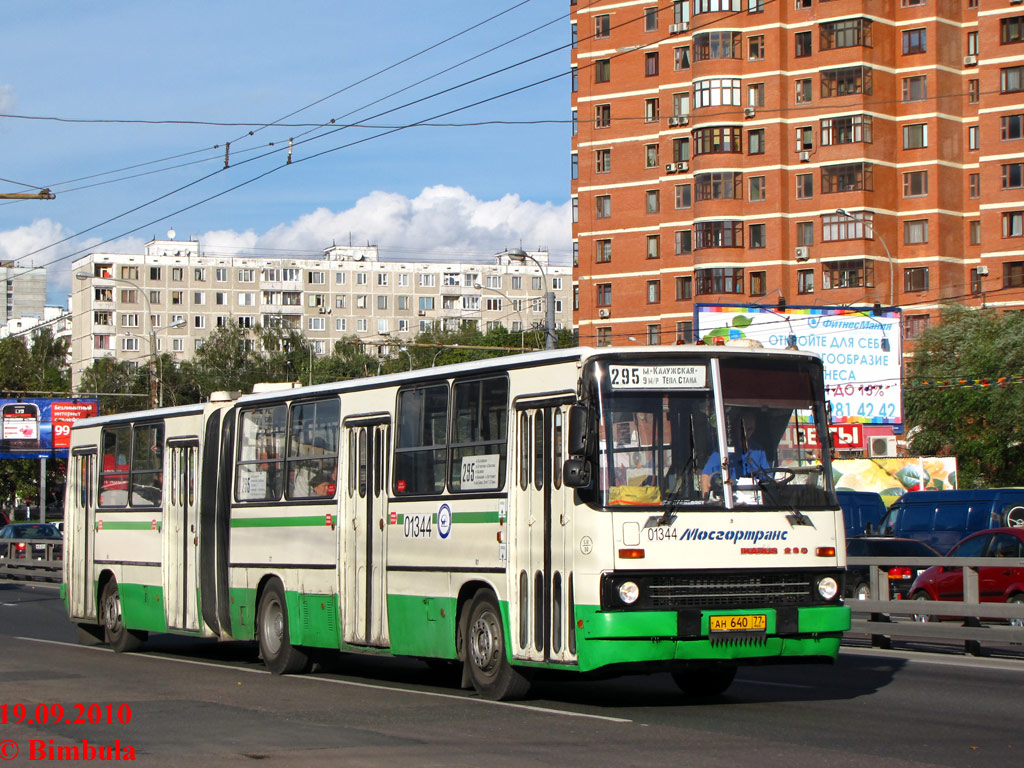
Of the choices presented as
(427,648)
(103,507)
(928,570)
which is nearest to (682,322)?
(928,570)

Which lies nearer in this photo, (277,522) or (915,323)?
(277,522)

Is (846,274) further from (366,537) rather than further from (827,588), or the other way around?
(827,588)

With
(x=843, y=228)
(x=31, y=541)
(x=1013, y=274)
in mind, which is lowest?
(x=31, y=541)

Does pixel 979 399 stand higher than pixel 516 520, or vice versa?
pixel 979 399

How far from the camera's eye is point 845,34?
242ft

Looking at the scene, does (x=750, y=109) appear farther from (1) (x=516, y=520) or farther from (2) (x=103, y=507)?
(1) (x=516, y=520)

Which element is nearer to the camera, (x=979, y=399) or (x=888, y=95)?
(x=979, y=399)

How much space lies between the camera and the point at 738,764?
29.8 feet

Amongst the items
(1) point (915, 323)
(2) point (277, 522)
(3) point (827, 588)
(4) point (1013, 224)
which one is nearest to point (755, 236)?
(1) point (915, 323)

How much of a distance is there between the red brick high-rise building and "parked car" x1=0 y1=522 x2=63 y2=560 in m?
37.9

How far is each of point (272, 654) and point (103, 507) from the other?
16.7ft

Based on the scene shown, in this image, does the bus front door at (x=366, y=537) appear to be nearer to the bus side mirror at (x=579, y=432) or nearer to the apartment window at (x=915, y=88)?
the bus side mirror at (x=579, y=432)

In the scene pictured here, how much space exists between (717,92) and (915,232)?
11.9 m

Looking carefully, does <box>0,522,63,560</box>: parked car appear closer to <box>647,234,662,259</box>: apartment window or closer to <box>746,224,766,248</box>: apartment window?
<box>746,224,766,248</box>: apartment window
